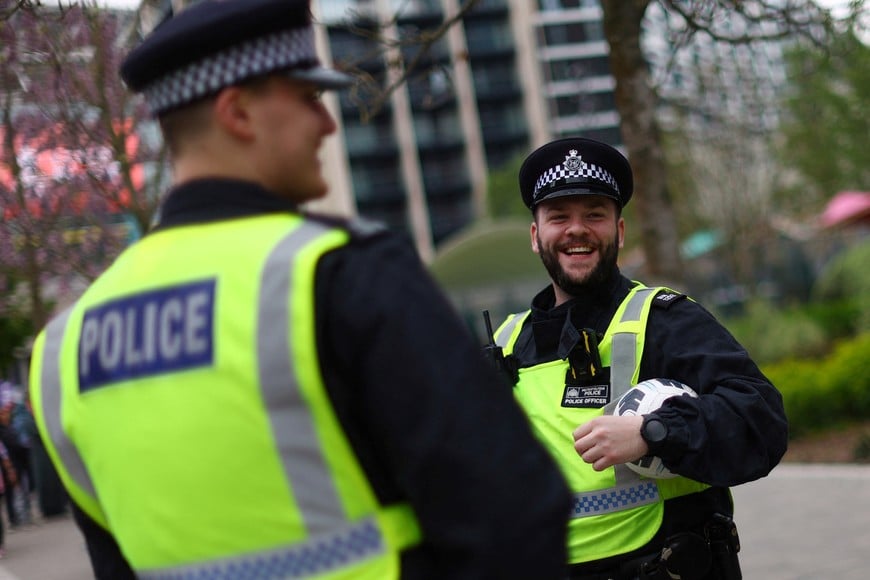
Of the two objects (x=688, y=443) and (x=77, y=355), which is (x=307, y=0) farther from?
(x=688, y=443)

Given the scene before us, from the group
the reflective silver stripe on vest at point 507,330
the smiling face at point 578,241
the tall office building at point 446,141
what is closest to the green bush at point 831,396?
the reflective silver stripe on vest at point 507,330

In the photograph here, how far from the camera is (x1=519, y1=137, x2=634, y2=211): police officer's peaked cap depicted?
3.30m

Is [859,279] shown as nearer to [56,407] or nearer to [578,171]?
[578,171]

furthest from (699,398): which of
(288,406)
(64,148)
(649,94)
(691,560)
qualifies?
(64,148)

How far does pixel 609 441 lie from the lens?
2.59 metres

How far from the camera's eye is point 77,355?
1712 millimetres

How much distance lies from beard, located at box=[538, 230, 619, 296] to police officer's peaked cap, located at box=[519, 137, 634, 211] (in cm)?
16

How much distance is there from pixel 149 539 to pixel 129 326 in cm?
30

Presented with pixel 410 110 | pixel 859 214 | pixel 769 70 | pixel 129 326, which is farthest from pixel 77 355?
pixel 410 110

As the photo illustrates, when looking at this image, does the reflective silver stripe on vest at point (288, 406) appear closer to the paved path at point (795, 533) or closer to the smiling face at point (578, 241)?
the smiling face at point (578, 241)

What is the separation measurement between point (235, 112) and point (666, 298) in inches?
67.5

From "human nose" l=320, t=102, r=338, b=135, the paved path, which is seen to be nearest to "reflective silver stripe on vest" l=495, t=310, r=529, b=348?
"human nose" l=320, t=102, r=338, b=135

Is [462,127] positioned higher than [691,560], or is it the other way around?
[462,127]

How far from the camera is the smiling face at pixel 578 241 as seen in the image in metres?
3.25
